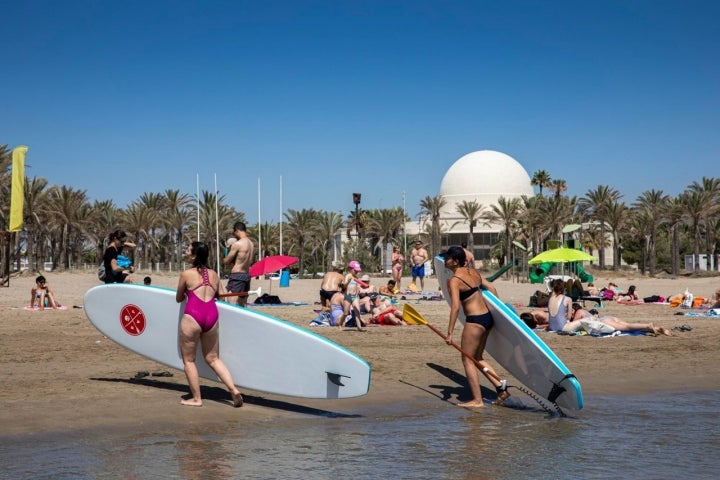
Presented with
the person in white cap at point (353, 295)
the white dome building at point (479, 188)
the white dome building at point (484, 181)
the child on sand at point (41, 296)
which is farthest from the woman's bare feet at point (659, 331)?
the white dome building at point (484, 181)

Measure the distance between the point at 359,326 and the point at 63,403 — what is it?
6.58 m

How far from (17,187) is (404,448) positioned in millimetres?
22822

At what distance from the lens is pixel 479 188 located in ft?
262

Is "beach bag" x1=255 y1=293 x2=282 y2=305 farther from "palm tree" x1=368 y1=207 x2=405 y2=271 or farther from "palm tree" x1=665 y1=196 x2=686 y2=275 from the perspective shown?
"palm tree" x1=368 y1=207 x2=405 y2=271

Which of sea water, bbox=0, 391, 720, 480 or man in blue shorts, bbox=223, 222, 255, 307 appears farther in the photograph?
man in blue shorts, bbox=223, 222, 255, 307

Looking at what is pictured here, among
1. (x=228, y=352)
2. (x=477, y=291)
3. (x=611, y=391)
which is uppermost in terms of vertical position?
(x=477, y=291)

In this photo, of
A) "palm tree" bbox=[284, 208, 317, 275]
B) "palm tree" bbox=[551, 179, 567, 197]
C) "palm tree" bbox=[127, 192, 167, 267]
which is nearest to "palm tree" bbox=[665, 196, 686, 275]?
"palm tree" bbox=[551, 179, 567, 197]

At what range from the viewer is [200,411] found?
6.74 meters

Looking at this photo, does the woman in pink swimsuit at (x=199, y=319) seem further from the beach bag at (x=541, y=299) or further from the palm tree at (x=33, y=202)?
the palm tree at (x=33, y=202)

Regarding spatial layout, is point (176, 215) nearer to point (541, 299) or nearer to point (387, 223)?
Result: point (387, 223)

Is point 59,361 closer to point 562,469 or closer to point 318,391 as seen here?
point 318,391

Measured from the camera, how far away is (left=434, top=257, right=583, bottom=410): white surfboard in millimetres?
6941

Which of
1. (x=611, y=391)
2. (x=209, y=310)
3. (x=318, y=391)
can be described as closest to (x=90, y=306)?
(x=209, y=310)

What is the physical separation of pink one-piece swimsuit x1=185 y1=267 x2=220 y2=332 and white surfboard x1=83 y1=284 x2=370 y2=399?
28 cm
